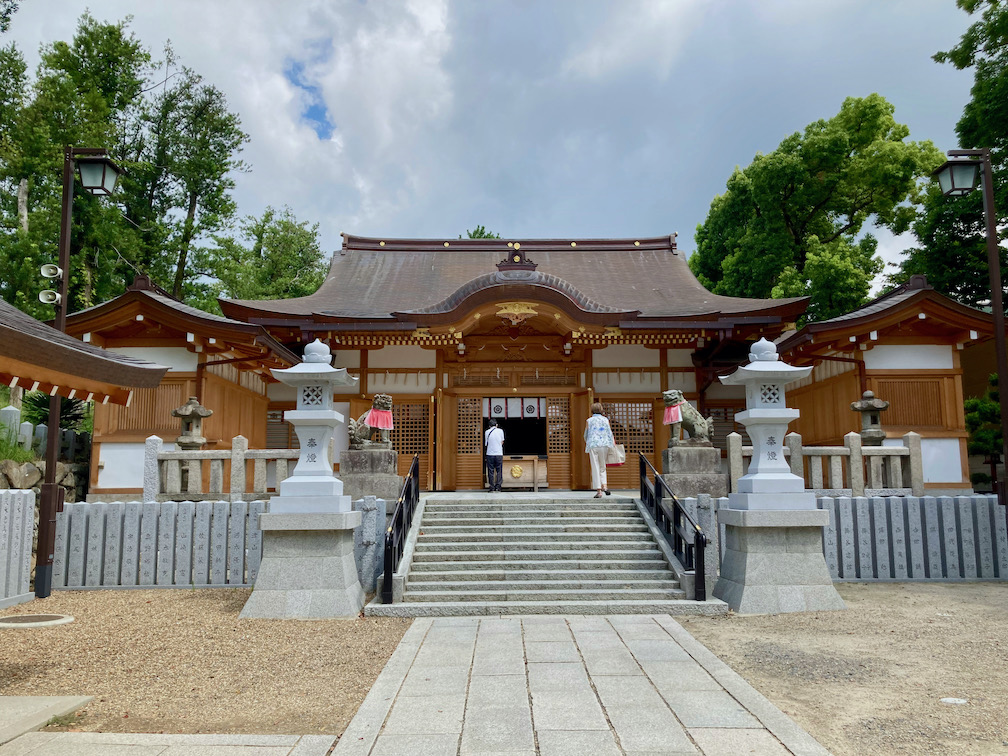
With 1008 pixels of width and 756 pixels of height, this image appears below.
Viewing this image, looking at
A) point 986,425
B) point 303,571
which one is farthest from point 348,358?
point 986,425

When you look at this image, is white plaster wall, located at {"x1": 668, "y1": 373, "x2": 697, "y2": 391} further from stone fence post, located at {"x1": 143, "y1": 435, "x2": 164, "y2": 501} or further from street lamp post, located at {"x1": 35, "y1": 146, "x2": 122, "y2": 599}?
street lamp post, located at {"x1": 35, "y1": 146, "x2": 122, "y2": 599}

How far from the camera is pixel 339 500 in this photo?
23.3ft

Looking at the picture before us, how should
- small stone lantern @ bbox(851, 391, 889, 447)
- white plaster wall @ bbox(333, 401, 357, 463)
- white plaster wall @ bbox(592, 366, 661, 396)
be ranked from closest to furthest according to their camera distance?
small stone lantern @ bbox(851, 391, 889, 447)
white plaster wall @ bbox(333, 401, 357, 463)
white plaster wall @ bbox(592, 366, 661, 396)

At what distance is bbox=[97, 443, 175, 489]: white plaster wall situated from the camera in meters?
11.8

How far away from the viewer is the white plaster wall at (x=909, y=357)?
1270cm

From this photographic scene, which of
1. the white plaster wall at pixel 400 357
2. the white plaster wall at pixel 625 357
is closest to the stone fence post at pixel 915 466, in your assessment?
the white plaster wall at pixel 625 357

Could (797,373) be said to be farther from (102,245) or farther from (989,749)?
(102,245)

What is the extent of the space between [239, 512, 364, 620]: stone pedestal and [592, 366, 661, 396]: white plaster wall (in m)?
8.19

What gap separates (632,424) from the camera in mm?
14195

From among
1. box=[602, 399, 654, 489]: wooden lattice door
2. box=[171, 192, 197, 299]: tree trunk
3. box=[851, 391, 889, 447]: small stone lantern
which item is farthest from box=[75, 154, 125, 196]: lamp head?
box=[171, 192, 197, 299]: tree trunk

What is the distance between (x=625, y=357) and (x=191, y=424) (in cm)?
865

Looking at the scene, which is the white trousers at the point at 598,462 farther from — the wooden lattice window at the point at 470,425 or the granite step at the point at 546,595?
the wooden lattice window at the point at 470,425

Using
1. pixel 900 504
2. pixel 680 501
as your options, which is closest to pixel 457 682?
pixel 680 501

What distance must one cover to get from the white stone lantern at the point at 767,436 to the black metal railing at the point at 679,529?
62 centimetres
